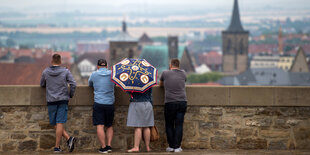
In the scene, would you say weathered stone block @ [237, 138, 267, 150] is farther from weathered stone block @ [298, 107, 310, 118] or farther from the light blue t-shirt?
the light blue t-shirt

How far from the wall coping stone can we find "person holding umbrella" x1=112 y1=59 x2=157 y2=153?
2.00ft

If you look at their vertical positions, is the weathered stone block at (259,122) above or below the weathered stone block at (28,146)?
above

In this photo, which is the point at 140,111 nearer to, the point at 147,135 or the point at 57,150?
the point at 147,135

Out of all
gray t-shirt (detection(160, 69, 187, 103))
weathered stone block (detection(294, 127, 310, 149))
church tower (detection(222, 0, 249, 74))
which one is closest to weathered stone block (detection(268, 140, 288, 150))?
weathered stone block (detection(294, 127, 310, 149))

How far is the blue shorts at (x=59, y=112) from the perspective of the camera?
26.6 feet

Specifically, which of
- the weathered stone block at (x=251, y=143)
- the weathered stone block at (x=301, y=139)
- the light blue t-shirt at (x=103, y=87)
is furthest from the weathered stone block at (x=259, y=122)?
the light blue t-shirt at (x=103, y=87)

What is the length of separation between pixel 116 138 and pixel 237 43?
18847cm

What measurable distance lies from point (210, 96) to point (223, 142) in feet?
2.39

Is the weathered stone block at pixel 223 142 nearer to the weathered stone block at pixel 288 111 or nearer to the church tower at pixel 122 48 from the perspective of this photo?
the weathered stone block at pixel 288 111

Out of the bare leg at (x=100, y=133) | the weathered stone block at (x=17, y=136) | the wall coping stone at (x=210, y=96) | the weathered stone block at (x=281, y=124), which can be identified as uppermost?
the wall coping stone at (x=210, y=96)

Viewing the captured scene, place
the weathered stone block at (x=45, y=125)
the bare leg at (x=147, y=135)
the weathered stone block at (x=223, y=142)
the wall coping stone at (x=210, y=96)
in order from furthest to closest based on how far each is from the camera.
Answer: the weathered stone block at (x=223, y=142) → the weathered stone block at (x=45, y=125) → the wall coping stone at (x=210, y=96) → the bare leg at (x=147, y=135)

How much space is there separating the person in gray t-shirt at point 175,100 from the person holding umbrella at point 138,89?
0.23 metres

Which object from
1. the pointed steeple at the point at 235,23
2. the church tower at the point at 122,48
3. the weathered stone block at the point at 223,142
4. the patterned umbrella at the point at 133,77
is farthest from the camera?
the pointed steeple at the point at 235,23

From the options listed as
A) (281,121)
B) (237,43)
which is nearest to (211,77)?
(237,43)
